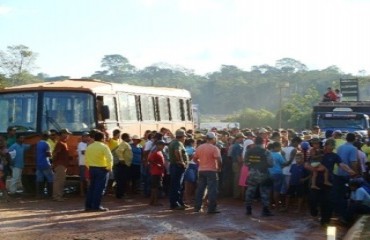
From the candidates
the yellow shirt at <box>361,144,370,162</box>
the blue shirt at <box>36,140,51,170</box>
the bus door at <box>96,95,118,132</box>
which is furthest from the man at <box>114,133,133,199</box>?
the yellow shirt at <box>361,144,370,162</box>

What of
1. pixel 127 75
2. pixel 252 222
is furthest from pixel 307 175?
pixel 127 75

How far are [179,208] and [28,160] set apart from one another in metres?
4.80

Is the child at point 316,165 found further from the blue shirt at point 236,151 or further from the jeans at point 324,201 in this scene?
the blue shirt at point 236,151

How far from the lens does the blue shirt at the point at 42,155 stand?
59.6ft

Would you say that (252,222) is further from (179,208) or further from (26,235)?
(26,235)

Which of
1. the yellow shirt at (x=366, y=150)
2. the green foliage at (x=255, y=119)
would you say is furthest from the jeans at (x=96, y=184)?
the green foliage at (x=255, y=119)

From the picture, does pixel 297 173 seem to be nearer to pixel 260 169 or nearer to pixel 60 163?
pixel 260 169

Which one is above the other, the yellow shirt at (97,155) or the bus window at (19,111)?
the bus window at (19,111)

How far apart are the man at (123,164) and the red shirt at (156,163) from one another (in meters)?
1.55

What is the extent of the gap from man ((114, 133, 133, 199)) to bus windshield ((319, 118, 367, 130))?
33.1 ft

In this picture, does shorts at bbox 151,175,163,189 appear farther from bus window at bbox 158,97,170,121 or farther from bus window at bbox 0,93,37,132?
bus window at bbox 158,97,170,121

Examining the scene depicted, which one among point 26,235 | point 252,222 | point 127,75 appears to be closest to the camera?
point 26,235

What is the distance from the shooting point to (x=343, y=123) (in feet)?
87.7

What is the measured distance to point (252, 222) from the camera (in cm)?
1473
